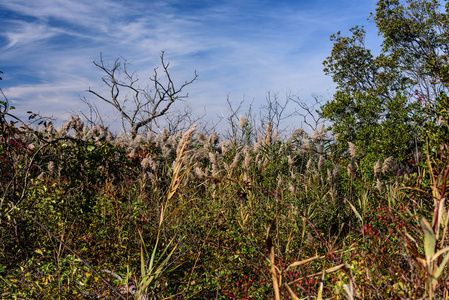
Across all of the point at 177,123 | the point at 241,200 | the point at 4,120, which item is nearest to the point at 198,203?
the point at 241,200

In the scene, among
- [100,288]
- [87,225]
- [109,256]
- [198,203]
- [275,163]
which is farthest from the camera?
[275,163]

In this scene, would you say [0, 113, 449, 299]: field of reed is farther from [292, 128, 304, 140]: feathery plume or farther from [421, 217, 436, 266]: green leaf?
[421, 217, 436, 266]: green leaf

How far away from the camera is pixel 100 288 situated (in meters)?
3.10

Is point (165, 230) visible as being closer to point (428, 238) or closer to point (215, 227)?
point (215, 227)

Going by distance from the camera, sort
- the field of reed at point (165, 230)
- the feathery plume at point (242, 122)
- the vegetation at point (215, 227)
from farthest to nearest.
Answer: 1. the feathery plume at point (242, 122)
2. the field of reed at point (165, 230)
3. the vegetation at point (215, 227)

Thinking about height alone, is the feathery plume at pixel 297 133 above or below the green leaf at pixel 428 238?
above

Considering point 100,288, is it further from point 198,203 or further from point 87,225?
point 198,203

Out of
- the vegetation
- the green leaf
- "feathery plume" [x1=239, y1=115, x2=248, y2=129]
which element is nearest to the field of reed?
the vegetation

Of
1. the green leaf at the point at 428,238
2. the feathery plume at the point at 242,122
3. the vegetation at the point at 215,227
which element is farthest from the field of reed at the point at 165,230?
the green leaf at the point at 428,238

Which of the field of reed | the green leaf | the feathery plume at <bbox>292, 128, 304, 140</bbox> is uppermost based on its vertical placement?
the feathery plume at <bbox>292, 128, 304, 140</bbox>

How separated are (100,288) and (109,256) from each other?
683mm

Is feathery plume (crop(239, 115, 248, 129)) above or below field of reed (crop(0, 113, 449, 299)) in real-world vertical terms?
above

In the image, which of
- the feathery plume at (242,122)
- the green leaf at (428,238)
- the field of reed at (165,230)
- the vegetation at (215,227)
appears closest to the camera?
the green leaf at (428,238)

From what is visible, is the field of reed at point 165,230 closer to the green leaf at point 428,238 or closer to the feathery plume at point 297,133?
the feathery plume at point 297,133
